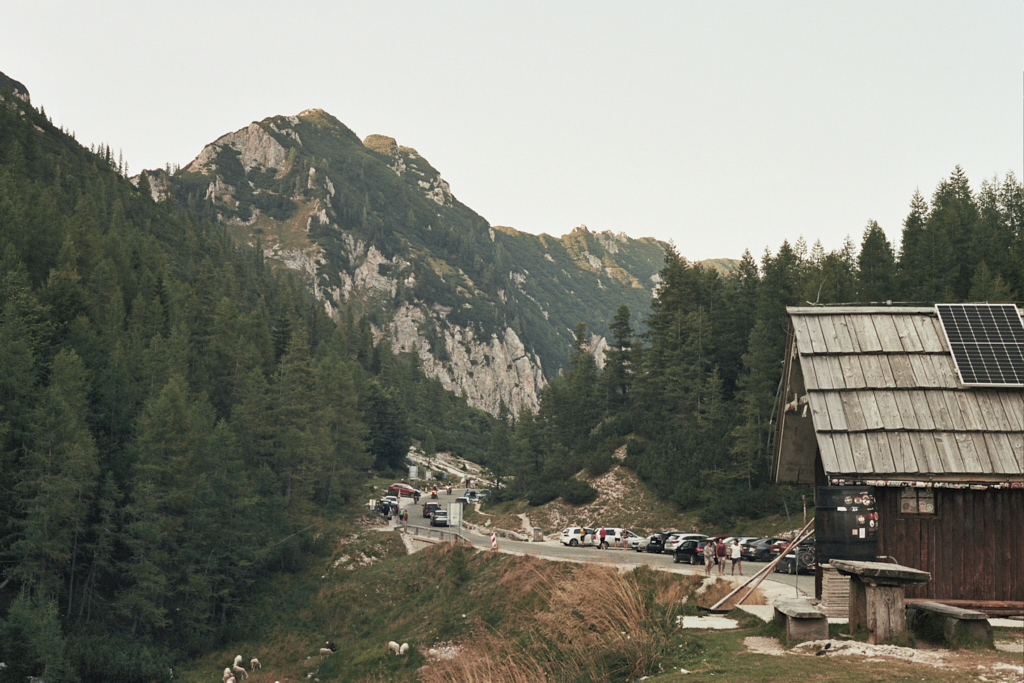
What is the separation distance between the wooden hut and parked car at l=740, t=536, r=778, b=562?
2466cm

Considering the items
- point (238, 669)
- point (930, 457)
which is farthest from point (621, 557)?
point (930, 457)

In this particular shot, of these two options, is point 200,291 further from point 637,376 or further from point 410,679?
point 410,679

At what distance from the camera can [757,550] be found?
136ft

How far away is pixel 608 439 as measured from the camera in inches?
3211

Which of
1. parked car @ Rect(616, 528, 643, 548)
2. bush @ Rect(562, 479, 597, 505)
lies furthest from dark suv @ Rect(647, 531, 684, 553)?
bush @ Rect(562, 479, 597, 505)

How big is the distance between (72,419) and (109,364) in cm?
1297

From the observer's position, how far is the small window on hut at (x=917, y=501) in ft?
57.1

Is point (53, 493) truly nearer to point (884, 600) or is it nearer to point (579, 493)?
point (579, 493)

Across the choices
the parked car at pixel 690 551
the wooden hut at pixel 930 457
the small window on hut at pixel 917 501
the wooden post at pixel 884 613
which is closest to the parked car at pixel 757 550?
the parked car at pixel 690 551

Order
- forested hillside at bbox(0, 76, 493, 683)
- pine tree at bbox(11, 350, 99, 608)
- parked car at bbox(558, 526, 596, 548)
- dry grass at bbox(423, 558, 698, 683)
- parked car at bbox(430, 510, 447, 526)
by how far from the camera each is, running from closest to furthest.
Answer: dry grass at bbox(423, 558, 698, 683), pine tree at bbox(11, 350, 99, 608), forested hillside at bbox(0, 76, 493, 683), parked car at bbox(558, 526, 596, 548), parked car at bbox(430, 510, 447, 526)

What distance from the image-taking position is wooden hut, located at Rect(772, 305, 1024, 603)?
16844 millimetres

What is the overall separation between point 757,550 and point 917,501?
2574 cm

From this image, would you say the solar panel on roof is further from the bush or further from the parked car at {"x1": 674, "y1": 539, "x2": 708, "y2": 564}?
the bush

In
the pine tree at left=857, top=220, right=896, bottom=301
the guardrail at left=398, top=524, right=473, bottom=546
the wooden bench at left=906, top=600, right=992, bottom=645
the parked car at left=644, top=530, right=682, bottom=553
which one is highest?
the pine tree at left=857, top=220, right=896, bottom=301
